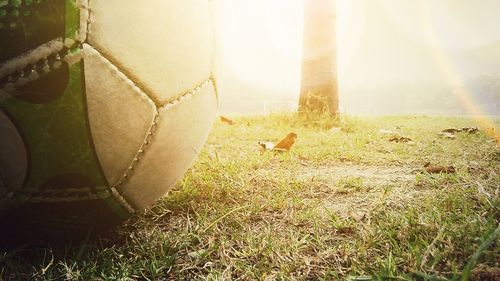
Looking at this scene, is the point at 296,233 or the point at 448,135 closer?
the point at 296,233

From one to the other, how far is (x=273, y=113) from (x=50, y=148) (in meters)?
5.64

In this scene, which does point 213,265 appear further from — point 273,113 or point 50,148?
point 273,113

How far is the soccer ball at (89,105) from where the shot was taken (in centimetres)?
138

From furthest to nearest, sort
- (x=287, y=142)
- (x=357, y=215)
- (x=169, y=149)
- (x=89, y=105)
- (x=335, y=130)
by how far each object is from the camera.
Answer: (x=335, y=130) → (x=287, y=142) → (x=357, y=215) → (x=169, y=149) → (x=89, y=105)

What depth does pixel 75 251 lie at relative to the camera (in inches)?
66.6

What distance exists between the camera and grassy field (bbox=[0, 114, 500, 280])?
1454mm

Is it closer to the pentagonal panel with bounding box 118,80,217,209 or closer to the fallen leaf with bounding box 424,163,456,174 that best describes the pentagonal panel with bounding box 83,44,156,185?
the pentagonal panel with bounding box 118,80,217,209

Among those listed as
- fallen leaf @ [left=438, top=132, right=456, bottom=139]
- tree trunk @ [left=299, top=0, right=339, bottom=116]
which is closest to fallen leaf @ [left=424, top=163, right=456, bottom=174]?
fallen leaf @ [left=438, top=132, right=456, bottom=139]

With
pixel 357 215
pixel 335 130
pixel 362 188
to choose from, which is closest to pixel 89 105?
pixel 357 215

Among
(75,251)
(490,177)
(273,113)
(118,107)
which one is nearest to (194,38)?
(118,107)

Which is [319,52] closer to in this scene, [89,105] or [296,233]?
[296,233]

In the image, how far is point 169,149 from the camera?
1.72 meters

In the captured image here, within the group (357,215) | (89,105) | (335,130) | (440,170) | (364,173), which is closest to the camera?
(89,105)

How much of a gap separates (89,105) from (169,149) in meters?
0.39
